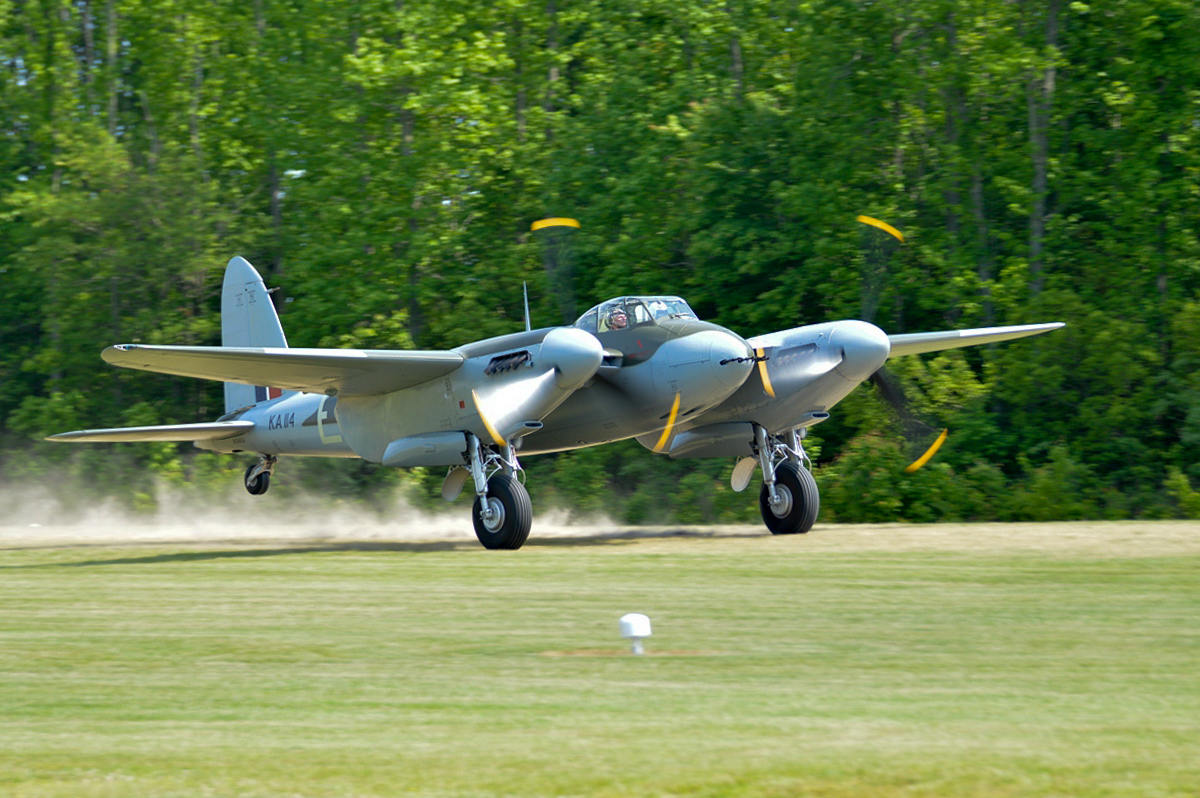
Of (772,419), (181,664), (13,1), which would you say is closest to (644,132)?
(772,419)

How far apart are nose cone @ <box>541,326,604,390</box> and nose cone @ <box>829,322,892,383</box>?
3.34m

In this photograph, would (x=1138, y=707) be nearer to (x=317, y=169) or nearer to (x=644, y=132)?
(x=644, y=132)

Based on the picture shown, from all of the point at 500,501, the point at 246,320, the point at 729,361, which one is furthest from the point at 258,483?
the point at 729,361

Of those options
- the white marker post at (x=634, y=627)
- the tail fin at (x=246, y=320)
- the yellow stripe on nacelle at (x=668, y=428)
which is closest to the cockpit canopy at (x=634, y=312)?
the yellow stripe on nacelle at (x=668, y=428)

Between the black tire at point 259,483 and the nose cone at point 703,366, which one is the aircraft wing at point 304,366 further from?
the black tire at point 259,483

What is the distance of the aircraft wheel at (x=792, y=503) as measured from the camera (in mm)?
18312

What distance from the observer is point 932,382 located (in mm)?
25766

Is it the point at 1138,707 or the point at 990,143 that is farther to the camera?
the point at 990,143

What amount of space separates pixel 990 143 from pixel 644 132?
342 inches

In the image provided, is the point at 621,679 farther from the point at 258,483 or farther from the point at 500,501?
the point at 258,483

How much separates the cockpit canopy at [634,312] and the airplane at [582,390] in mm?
19

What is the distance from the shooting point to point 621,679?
7844 millimetres

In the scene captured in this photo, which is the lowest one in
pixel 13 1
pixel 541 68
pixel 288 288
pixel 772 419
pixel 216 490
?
pixel 216 490

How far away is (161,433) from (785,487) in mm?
9662
